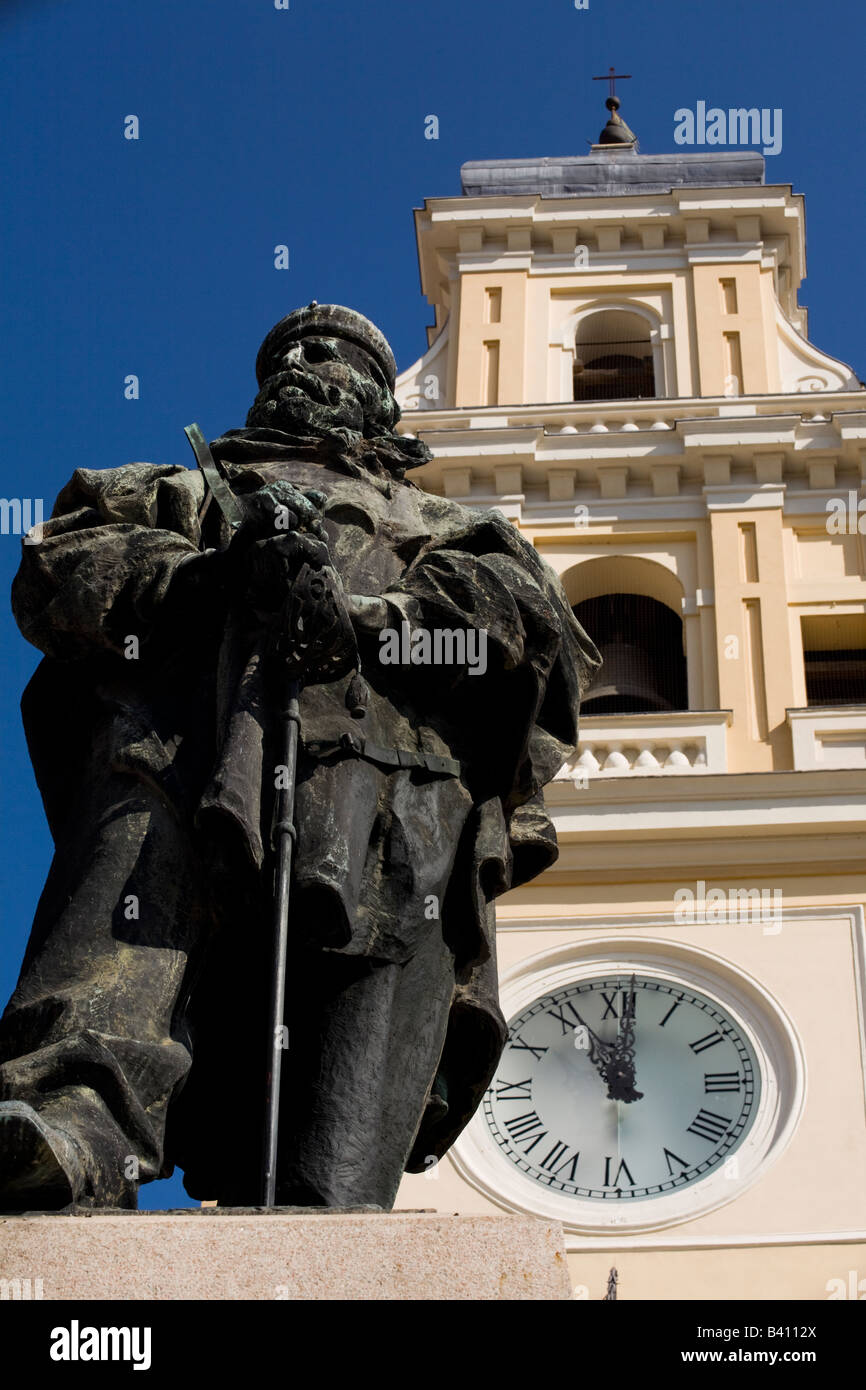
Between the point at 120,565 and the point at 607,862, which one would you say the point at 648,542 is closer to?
the point at 607,862

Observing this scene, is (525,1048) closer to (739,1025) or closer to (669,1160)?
(669,1160)

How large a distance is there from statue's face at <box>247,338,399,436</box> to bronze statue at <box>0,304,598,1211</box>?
0.25m

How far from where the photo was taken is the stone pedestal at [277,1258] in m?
3.01

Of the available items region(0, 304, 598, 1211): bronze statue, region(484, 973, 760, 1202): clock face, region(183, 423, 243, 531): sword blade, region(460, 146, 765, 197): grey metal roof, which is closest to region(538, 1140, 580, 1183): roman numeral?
region(484, 973, 760, 1202): clock face

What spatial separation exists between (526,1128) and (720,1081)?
1338mm

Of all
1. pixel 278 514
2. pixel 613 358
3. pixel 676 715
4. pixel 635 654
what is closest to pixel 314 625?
pixel 278 514

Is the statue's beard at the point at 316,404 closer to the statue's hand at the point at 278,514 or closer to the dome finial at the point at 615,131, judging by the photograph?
the statue's hand at the point at 278,514

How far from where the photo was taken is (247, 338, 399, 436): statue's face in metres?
4.77

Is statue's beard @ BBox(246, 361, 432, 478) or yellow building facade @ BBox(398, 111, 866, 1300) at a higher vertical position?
yellow building facade @ BBox(398, 111, 866, 1300)

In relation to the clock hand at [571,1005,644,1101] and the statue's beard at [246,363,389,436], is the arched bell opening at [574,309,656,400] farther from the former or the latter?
the statue's beard at [246,363,389,436]

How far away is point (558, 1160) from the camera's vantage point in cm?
1557

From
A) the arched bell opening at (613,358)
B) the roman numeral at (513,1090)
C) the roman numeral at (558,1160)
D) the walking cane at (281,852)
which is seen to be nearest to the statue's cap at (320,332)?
the walking cane at (281,852)

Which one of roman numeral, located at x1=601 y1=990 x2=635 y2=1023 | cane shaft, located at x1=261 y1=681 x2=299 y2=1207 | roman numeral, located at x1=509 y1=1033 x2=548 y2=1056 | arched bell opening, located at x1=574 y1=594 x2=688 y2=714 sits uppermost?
arched bell opening, located at x1=574 y1=594 x2=688 y2=714

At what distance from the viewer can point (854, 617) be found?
62.5ft
